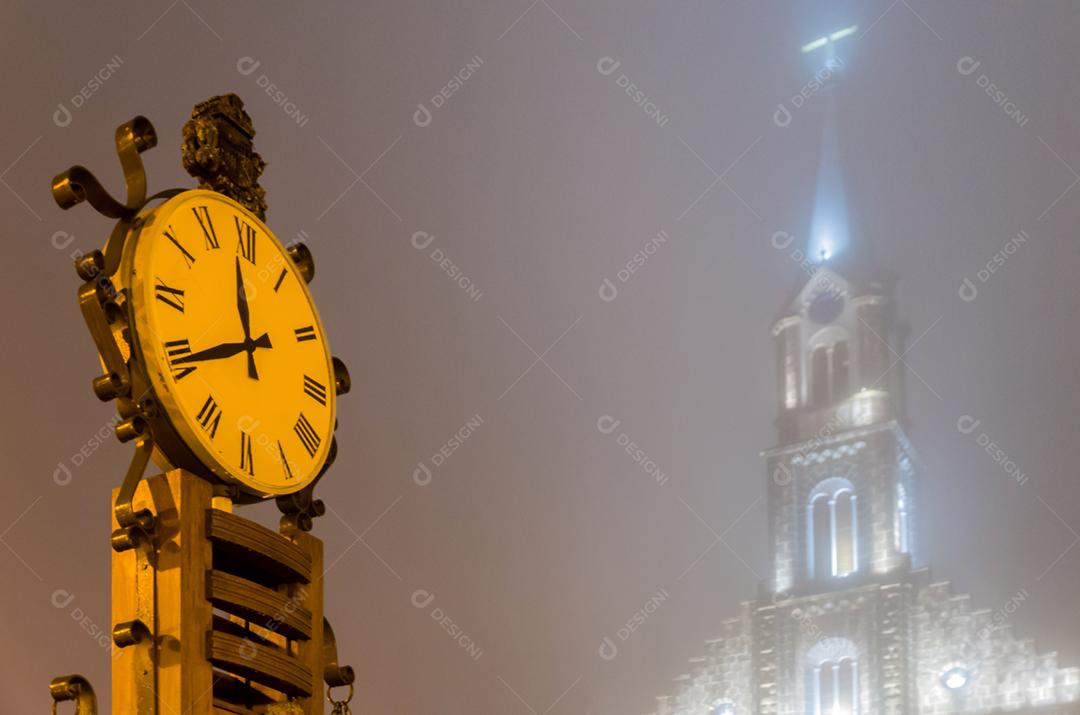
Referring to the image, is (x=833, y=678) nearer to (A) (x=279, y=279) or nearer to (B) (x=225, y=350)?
(A) (x=279, y=279)

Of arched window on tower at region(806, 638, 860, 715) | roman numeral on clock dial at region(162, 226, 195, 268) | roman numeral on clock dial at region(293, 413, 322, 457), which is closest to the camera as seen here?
roman numeral on clock dial at region(162, 226, 195, 268)

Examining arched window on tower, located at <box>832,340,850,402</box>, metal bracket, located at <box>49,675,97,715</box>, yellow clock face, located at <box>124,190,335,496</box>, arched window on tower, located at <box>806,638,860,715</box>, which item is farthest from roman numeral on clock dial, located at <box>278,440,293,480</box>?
arched window on tower, located at <box>832,340,850,402</box>

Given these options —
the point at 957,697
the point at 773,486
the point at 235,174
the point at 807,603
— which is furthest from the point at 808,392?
the point at 235,174

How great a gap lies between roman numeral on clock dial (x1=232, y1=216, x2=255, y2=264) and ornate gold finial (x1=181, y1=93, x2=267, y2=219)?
0.07 meters

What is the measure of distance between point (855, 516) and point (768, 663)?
1989 millimetres

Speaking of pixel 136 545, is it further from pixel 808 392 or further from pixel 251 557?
pixel 808 392

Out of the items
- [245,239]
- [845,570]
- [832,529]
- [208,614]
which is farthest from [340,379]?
[832,529]

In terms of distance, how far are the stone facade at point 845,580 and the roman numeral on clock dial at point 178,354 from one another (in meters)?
14.5

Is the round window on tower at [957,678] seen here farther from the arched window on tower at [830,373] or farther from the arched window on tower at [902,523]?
the arched window on tower at [830,373]

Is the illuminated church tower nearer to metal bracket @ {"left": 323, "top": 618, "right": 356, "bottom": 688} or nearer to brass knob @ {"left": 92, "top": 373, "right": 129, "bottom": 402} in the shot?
metal bracket @ {"left": 323, "top": 618, "right": 356, "bottom": 688}

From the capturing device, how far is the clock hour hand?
277 centimetres

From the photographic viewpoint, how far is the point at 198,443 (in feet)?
8.87

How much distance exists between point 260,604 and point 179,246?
1.90 ft

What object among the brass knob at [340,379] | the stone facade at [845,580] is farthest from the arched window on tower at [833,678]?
the brass knob at [340,379]
